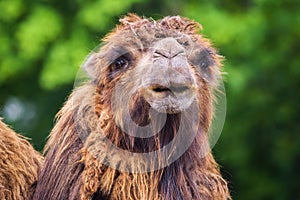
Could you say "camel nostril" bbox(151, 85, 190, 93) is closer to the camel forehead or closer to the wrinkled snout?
the wrinkled snout

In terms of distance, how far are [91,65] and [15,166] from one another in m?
0.92

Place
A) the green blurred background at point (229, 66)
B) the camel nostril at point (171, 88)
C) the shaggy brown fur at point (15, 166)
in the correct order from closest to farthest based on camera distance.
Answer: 1. the camel nostril at point (171, 88)
2. the shaggy brown fur at point (15, 166)
3. the green blurred background at point (229, 66)

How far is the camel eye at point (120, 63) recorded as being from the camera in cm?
578

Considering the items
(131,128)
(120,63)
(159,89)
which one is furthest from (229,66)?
(159,89)

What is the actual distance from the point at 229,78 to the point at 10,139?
7.50m

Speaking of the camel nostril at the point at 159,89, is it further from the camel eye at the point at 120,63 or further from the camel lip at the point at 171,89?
the camel eye at the point at 120,63

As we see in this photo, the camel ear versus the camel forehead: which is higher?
the camel forehead

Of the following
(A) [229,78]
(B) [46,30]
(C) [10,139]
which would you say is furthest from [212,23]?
(C) [10,139]

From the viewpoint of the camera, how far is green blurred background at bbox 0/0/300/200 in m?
13.3

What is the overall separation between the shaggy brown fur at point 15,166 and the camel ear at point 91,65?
79 cm

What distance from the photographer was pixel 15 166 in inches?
245

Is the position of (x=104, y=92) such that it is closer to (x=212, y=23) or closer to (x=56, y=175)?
(x=56, y=175)

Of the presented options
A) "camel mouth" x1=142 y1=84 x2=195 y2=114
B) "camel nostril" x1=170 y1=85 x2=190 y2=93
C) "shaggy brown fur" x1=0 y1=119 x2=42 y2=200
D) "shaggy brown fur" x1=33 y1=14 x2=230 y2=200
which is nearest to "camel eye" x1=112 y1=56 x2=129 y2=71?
"shaggy brown fur" x1=33 y1=14 x2=230 y2=200

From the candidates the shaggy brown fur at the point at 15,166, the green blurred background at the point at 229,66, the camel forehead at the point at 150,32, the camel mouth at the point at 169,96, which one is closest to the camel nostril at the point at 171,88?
the camel mouth at the point at 169,96
